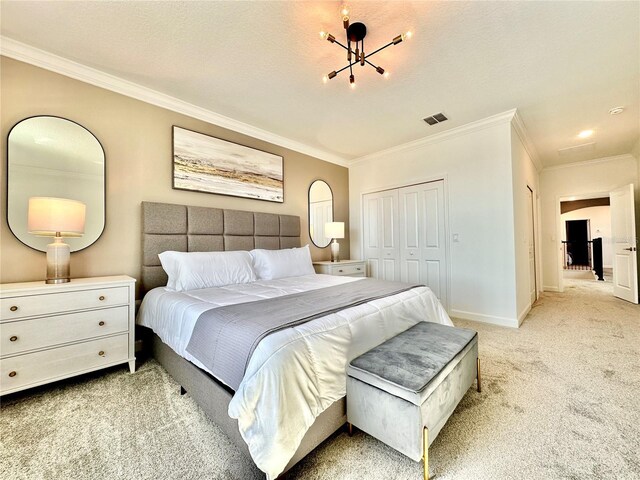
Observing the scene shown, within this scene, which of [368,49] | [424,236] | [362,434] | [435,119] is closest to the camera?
[362,434]

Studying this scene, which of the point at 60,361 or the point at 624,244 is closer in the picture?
the point at 60,361

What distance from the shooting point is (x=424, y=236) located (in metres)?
4.08

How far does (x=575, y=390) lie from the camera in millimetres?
1860

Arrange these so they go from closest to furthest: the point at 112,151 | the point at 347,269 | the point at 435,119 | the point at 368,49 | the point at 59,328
→ 1. the point at 59,328
2. the point at 368,49
3. the point at 112,151
4. the point at 435,119
5. the point at 347,269

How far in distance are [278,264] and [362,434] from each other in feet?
6.41

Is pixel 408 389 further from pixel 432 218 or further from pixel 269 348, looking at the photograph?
pixel 432 218

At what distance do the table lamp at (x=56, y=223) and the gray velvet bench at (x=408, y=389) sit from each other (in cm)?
225

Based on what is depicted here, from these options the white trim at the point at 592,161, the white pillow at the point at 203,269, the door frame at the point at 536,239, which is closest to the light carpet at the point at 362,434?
the white pillow at the point at 203,269

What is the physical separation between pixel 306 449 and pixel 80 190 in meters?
2.74

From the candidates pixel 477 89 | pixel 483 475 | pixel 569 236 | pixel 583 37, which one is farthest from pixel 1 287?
pixel 569 236

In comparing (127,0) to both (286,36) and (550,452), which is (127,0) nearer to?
(286,36)

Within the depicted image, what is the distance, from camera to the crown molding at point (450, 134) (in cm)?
322

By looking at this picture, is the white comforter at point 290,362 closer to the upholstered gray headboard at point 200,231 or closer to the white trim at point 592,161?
the upholstered gray headboard at point 200,231

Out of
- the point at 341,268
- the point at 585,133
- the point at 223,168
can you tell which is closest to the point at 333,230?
the point at 341,268
